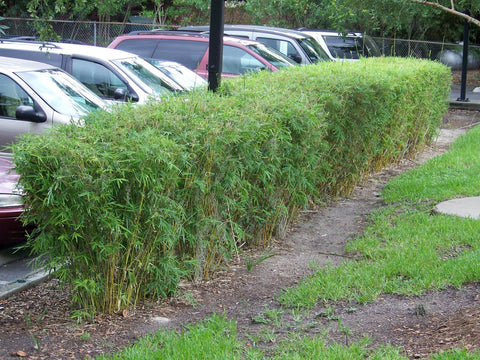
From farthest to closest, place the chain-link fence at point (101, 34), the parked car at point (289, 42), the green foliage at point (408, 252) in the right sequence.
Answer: the chain-link fence at point (101, 34)
the parked car at point (289, 42)
the green foliage at point (408, 252)

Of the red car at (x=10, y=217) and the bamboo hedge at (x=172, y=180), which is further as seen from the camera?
the red car at (x=10, y=217)

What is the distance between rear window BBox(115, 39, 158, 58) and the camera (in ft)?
47.2

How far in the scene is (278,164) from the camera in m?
6.30

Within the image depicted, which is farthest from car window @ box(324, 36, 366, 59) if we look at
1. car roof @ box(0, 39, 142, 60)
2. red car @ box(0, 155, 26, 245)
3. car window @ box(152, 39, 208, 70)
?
red car @ box(0, 155, 26, 245)

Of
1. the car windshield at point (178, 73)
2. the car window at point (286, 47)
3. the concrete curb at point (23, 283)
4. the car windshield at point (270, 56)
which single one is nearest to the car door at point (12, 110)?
the concrete curb at point (23, 283)

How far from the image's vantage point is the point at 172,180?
4824 mm

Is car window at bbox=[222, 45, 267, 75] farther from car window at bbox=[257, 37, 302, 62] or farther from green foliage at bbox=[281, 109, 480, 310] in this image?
green foliage at bbox=[281, 109, 480, 310]

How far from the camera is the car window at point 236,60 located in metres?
13.7

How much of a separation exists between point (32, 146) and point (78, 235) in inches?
25.0

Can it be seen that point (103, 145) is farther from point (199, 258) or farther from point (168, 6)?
point (168, 6)

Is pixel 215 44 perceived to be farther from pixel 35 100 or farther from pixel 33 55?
pixel 33 55

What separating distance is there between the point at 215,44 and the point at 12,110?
10.4 ft

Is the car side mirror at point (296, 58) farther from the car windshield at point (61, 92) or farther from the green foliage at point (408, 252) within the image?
the car windshield at point (61, 92)

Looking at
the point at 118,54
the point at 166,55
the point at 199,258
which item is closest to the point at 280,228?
the point at 199,258
